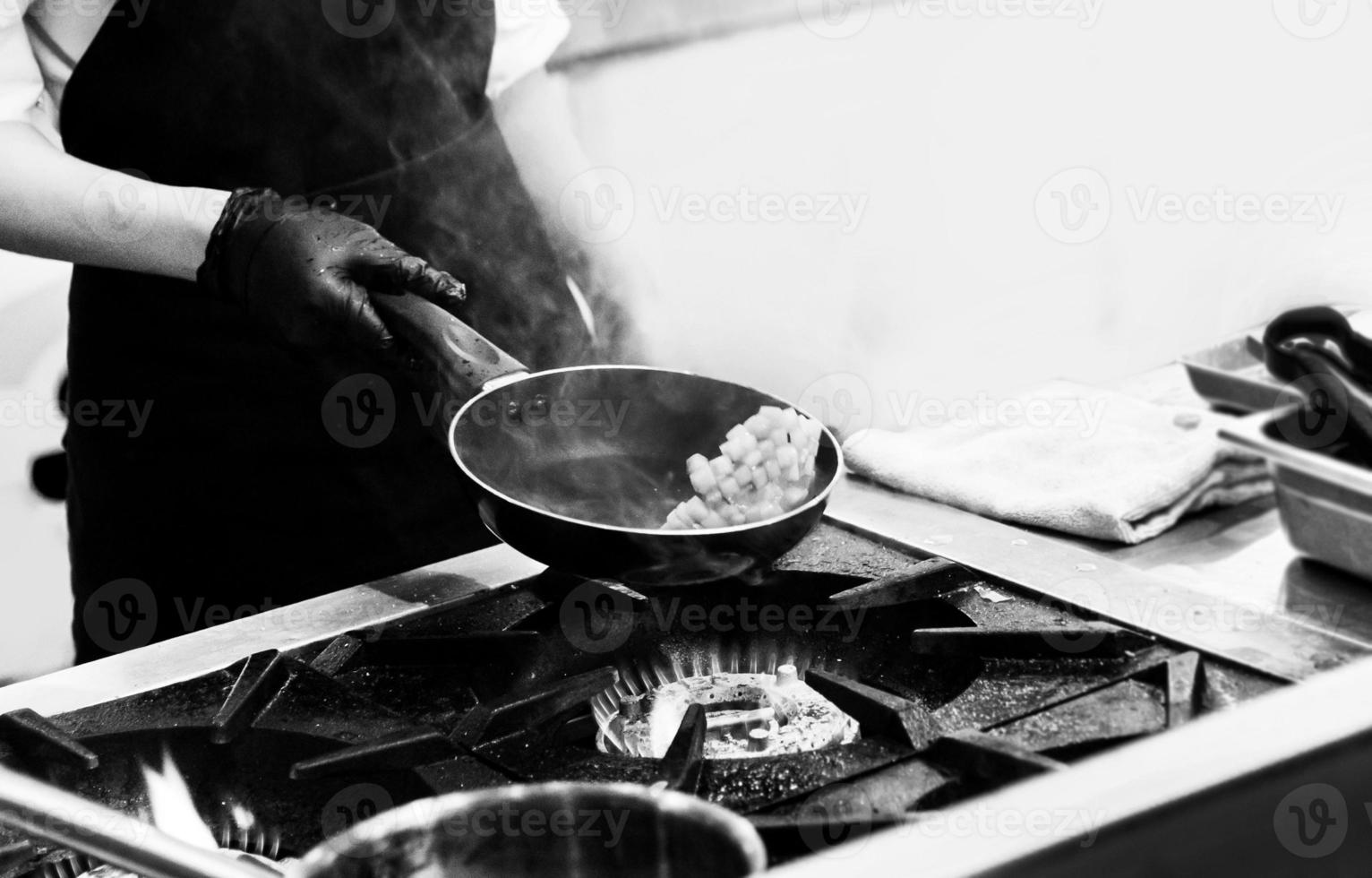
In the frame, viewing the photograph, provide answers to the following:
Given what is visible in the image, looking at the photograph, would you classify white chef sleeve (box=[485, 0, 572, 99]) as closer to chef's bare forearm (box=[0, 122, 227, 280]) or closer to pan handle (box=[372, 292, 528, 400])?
chef's bare forearm (box=[0, 122, 227, 280])

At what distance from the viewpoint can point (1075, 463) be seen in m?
1.49

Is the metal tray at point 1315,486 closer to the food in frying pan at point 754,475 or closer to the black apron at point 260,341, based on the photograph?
the food in frying pan at point 754,475

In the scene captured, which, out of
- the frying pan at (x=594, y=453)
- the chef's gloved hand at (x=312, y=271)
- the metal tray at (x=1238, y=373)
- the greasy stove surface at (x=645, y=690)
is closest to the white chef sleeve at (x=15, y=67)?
the chef's gloved hand at (x=312, y=271)

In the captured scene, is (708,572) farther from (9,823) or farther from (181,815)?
(9,823)

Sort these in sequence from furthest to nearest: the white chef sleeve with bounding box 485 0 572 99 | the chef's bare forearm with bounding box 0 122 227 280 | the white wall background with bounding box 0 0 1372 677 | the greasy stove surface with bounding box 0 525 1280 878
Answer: the white wall background with bounding box 0 0 1372 677, the white chef sleeve with bounding box 485 0 572 99, the chef's bare forearm with bounding box 0 122 227 280, the greasy stove surface with bounding box 0 525 1280 878

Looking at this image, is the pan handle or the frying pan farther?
the pan handle

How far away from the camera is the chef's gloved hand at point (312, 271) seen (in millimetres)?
1286

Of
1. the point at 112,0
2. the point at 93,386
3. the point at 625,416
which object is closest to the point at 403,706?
the point at 625,416

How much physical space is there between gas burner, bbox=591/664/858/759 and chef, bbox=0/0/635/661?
23.0 inches

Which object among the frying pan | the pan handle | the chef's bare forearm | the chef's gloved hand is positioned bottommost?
the frying pan

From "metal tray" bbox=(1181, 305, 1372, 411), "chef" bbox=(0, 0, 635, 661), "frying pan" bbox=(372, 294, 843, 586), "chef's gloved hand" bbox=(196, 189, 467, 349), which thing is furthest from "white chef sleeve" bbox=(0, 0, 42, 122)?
"metal tray" bbox=(1181, 305, 1372, 411)

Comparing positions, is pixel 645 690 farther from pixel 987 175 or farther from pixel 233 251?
pixel 987 175

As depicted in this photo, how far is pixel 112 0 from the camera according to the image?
1568 millimetres

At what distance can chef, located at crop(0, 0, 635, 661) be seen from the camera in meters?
1.50
